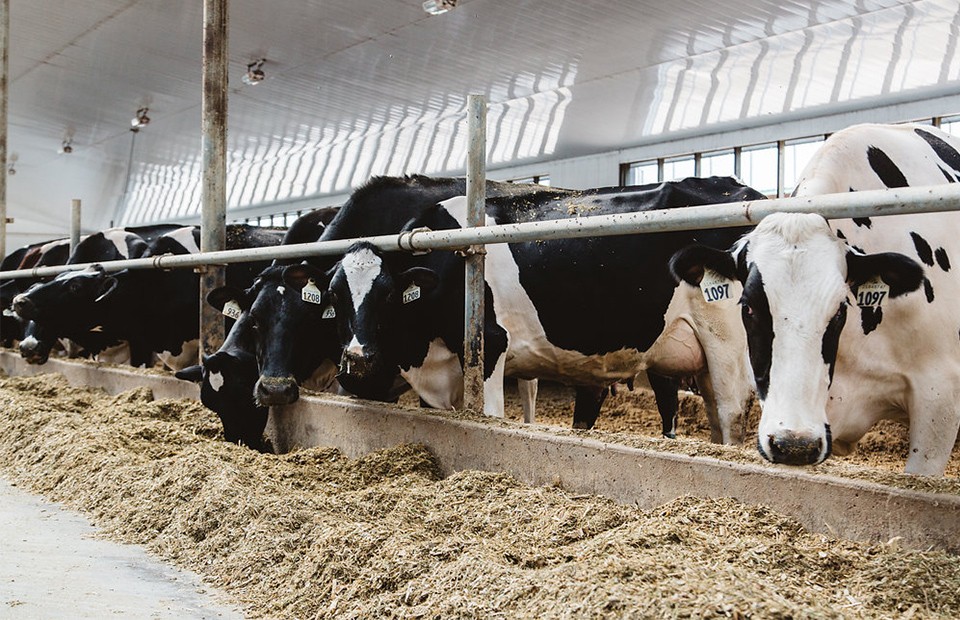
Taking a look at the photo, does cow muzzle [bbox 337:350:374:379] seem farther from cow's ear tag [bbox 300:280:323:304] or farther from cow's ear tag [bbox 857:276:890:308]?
cow's ear tag [bbox 857:276:890:308]

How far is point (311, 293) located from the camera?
18.3 feet

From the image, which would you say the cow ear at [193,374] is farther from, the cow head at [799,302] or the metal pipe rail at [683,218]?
the cow head at [799,302]

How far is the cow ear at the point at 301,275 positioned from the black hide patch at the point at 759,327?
282cm

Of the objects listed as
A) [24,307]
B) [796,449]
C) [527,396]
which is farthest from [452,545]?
[24,307]

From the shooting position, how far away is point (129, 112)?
2681cm

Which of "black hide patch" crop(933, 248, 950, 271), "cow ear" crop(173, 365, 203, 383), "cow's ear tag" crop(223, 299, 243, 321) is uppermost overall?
"black hide patch" crop(933, 248, 950, 271)

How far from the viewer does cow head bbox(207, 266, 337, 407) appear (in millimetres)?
5555

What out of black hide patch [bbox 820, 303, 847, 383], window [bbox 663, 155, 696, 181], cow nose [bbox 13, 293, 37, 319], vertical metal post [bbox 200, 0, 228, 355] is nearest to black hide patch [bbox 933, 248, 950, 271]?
black hide patch [bbox 820, 303, 847, 383]

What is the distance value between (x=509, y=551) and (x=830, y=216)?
4.92ft

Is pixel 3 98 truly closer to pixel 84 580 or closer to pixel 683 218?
pixel 84 580

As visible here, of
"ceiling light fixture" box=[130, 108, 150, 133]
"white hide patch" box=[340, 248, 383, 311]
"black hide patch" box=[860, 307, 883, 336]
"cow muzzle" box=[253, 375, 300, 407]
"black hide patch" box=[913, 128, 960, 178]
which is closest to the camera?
"black hide patch" box=[860, 307, 883, 336]

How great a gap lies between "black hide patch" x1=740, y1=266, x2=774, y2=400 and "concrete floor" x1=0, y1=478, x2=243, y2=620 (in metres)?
1.93

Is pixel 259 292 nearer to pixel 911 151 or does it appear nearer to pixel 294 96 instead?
pixel 911 151

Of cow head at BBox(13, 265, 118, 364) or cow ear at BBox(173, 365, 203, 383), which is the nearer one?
cow ear at BBox(173, 365, 203, 383)
